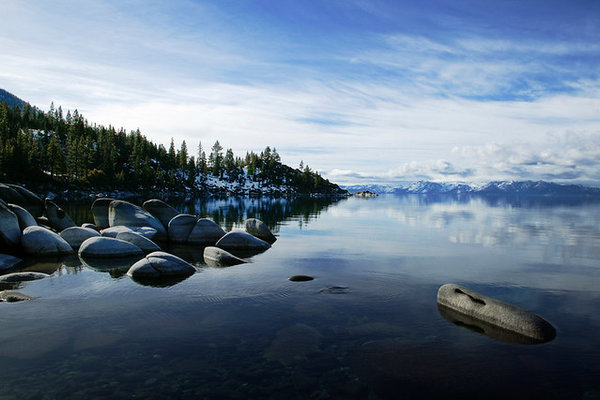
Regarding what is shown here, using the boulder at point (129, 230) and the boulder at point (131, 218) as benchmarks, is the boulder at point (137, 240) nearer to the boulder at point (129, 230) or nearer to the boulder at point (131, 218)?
the boulder at point (129, 230)

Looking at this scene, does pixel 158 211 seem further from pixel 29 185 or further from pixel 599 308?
pixel 29 185

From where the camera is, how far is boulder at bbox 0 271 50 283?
16.5m

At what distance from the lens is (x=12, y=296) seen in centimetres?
1402

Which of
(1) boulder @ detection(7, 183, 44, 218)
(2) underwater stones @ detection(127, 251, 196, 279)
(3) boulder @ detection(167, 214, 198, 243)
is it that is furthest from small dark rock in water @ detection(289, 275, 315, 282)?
(1) boulder @ detection(7, 183, 44, 218)

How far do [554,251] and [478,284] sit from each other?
577 inches

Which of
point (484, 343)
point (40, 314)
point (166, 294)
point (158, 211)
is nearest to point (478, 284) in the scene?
point (484, 343)

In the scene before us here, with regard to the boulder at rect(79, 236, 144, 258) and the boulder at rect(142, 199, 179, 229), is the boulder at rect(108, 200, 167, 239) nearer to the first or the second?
the boulder at rect(142, 199, 179, 229)

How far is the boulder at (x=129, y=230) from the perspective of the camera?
86.8 ft

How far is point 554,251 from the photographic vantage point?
91.3 ft

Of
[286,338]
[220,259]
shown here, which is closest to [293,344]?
[286,338]

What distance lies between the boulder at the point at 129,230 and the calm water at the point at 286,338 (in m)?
5.63

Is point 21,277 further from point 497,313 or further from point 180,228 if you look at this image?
point 497,313

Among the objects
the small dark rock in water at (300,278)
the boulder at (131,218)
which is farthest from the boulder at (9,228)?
the small dark rock in water at (300,278)

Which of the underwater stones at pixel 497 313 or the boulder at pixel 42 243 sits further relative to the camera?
the boulder at pixel 42 243
